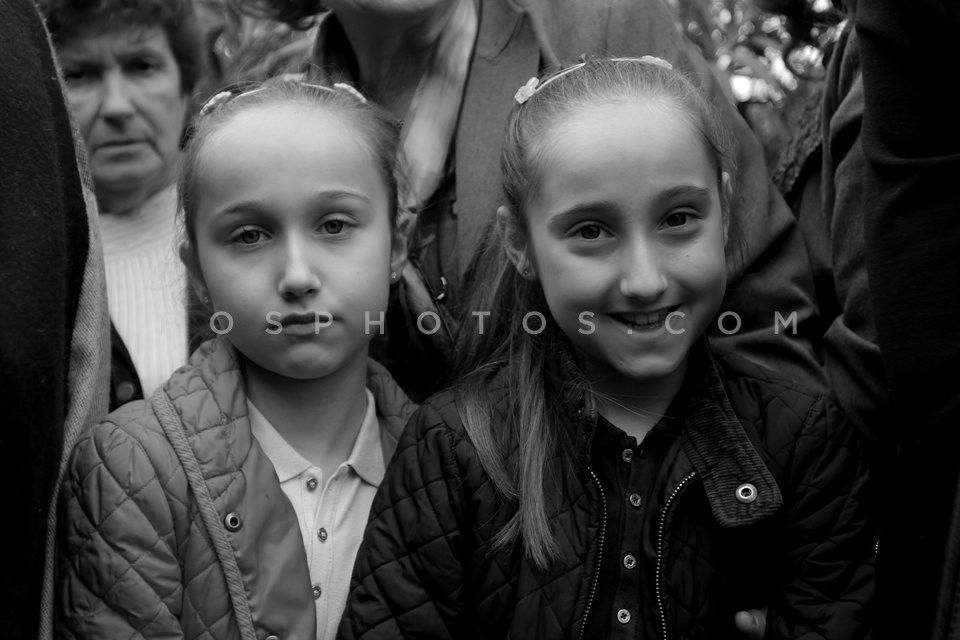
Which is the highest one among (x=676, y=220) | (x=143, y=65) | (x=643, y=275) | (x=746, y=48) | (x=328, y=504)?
(x=746, y=48)

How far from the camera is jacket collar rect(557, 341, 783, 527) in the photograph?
75.1 inches

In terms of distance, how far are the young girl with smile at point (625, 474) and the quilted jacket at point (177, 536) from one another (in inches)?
6.2

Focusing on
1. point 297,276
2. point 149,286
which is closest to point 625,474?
point 297,276

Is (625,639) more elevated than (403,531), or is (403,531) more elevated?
(403,531)

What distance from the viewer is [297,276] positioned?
1980mm

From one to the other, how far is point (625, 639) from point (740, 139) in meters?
1.14

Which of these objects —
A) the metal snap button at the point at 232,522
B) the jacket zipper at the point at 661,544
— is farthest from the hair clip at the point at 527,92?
the metal snap button at the point at 232,522

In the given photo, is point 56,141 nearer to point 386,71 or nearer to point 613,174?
point 613,174

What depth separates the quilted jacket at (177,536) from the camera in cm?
184

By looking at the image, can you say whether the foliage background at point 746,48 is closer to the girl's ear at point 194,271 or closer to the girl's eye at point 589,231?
the girl's ear at point 194,271

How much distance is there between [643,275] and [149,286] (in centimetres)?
138

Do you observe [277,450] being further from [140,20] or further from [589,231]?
[140,20]

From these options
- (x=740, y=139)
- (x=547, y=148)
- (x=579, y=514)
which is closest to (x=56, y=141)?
(x=547, y=148)

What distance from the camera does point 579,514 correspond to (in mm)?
1961
